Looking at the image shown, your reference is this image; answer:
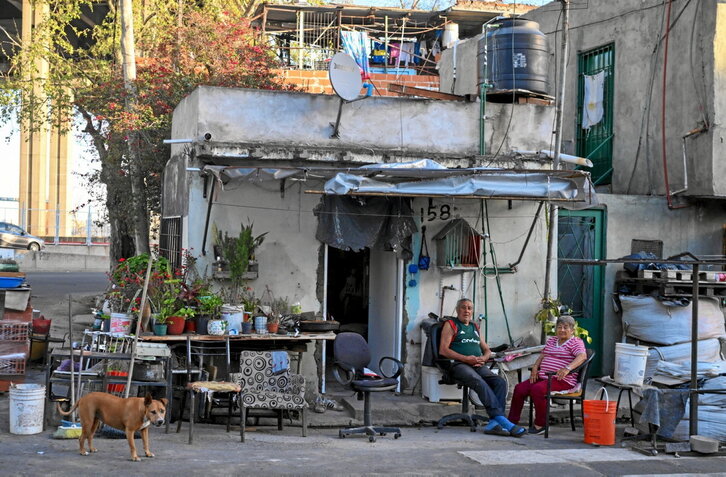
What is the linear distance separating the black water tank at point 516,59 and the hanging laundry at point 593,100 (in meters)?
3.54

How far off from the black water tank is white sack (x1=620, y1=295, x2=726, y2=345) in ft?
12.3

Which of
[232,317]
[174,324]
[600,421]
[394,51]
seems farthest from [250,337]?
[394,51]

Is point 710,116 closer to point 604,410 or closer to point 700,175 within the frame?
point 700,175

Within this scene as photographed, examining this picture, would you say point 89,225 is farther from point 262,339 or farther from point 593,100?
point 262,339

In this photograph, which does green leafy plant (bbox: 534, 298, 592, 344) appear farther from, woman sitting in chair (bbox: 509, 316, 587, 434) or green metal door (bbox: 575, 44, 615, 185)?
green metal door (bbox: 575, 44, 615, 185)

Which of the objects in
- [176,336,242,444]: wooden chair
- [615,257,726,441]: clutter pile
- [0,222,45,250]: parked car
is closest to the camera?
[176,336,242,444]: wooden chair

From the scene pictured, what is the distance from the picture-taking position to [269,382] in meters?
10.2

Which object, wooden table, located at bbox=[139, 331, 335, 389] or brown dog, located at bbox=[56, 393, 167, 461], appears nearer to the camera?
brown dog, located at bbox=[56, 393, 167, 461]

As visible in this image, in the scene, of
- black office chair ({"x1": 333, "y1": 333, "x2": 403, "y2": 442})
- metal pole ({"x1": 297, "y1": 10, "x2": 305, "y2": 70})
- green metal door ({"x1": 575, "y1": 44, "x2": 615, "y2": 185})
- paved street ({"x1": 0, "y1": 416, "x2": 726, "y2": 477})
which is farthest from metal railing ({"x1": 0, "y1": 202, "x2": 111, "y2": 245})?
paved street ({"x1": 0, "y1": 416, "x2": 726, "y2": 477})

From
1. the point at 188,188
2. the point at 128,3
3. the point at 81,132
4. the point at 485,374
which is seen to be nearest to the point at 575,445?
the point at 485,374

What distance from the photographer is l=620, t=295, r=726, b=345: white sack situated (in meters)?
13.2

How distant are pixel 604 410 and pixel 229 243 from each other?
5.20 meters

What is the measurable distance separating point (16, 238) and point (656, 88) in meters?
26.1

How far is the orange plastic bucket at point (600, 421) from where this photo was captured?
9.71 meters
